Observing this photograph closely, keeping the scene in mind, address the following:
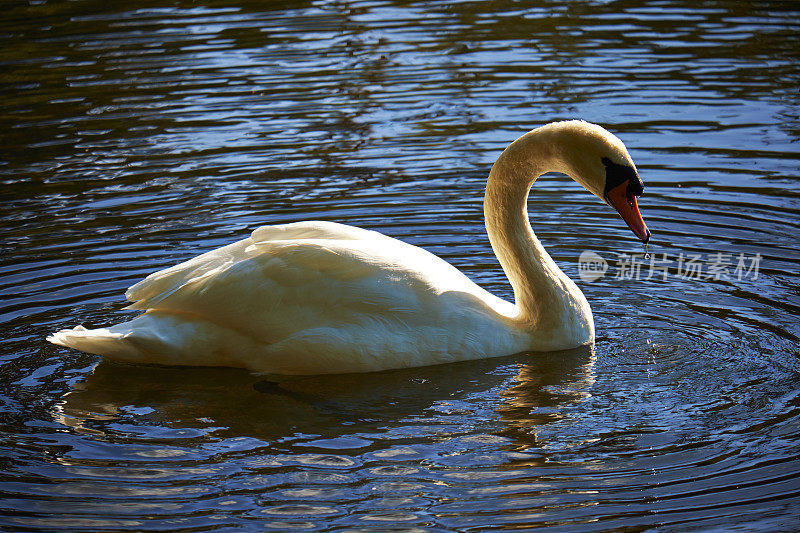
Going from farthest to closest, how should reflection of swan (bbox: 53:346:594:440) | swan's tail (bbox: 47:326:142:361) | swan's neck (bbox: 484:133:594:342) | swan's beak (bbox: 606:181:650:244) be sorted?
swan's neck (bbox: 484:133:594:342)
swan's beak (bbox: 606:181:650:244)
swan's tail (bbox: 47:326:142:361)
reflection of swan (bbox: 53:346:594:440)

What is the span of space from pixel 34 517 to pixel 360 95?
9022 mm

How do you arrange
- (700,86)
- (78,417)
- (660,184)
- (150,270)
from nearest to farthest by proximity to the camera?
1. (78,417)
2. (150,270)
3. (660,184)
4. (700,86)

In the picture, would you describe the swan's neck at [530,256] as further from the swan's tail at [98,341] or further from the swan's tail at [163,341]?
the swan's tail at [98,341]

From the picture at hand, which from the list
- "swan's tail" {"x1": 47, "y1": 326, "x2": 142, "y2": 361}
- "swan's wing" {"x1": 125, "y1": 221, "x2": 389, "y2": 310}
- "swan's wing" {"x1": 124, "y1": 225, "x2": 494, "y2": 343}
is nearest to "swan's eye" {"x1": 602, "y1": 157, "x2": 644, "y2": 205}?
"swan's wing" {"x1": 124, "y1": 225, "x2": 494, "y2": 343}

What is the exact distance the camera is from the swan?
23.0 ft

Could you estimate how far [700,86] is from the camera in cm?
1322

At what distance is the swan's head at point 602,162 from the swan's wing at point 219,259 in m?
1.37

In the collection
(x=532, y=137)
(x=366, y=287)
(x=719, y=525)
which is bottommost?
(x=719, y=525)

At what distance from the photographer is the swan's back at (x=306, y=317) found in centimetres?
699

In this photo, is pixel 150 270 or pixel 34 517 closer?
pixel 34 517

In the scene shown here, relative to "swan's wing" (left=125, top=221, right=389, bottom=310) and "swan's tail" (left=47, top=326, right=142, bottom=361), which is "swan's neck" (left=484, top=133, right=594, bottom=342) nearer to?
"swan's wing" (left=125, top=221, right=389, bottom=310)

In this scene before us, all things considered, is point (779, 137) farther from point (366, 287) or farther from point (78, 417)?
point (78, 417)

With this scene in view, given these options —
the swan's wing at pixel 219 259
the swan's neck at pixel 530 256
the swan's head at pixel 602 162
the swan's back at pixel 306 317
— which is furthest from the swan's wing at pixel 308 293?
the swan's head at pixel 602 162

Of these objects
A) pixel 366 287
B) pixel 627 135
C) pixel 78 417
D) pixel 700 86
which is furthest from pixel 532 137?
pixel 700 86
